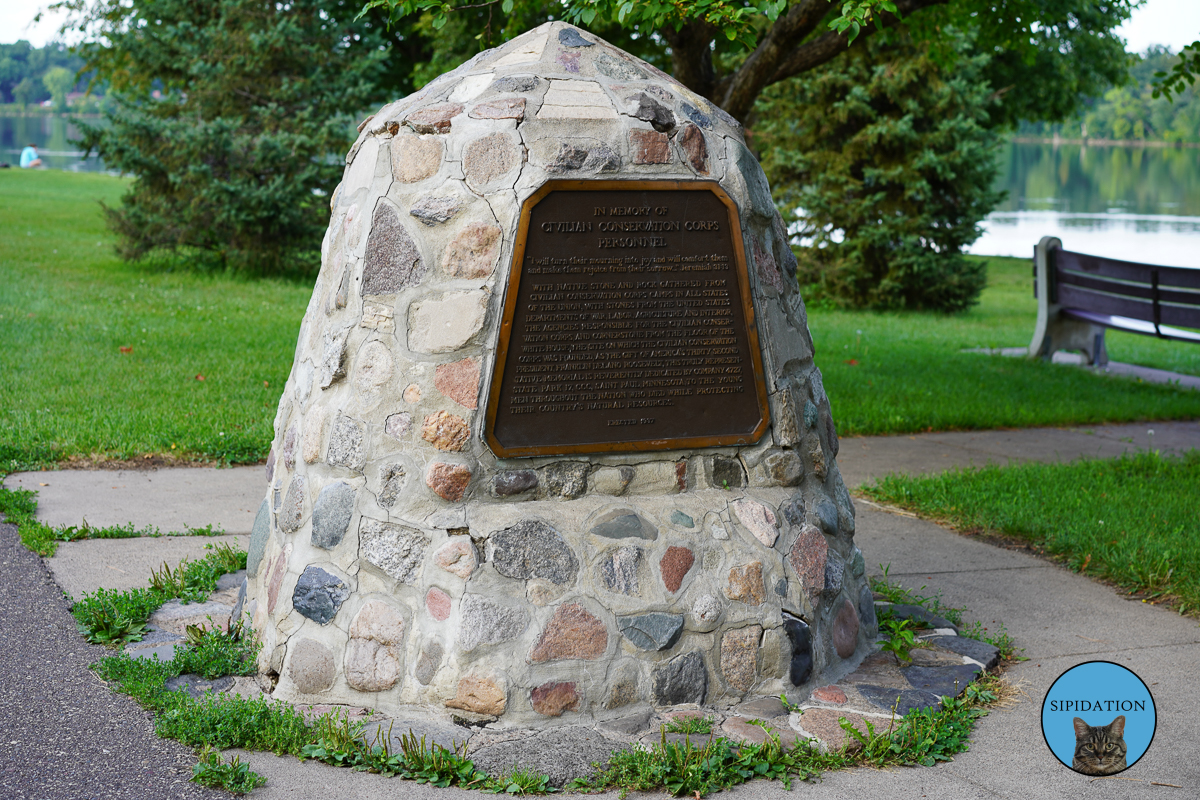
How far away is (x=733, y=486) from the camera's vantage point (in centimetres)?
408

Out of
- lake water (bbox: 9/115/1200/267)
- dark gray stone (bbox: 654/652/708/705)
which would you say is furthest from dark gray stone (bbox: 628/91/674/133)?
lake water (bbox: 9/115/1200/267)

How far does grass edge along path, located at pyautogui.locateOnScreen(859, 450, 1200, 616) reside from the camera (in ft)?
17.2

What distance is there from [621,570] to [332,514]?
104cm

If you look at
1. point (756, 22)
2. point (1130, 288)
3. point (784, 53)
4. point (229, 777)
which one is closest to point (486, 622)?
point (229, 777)

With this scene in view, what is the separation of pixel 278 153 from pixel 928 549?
1180cm

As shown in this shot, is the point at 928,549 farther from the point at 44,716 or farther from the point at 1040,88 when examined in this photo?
the point at 1040,88

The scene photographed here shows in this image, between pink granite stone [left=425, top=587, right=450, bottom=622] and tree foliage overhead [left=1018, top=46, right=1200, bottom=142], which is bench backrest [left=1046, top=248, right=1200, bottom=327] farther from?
tree foliage overhead [left=1018, top=46, right=1200, bottom=142]

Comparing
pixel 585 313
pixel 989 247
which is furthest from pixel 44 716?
pixel 989 247

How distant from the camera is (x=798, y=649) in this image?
12.9 ft

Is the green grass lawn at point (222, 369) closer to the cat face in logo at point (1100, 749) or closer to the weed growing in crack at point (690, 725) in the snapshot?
the weed growing in crack at point (690, 725)

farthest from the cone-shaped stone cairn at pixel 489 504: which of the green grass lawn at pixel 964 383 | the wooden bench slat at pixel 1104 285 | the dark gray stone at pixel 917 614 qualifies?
the wooden bench slat at pixel 1104 285

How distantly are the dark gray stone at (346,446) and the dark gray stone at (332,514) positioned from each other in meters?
0.08

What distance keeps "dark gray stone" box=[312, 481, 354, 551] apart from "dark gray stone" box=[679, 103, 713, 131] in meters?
1.84

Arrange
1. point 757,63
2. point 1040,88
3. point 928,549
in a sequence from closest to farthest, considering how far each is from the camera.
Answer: point 928,549 < point 757,63 < point 1040,88
